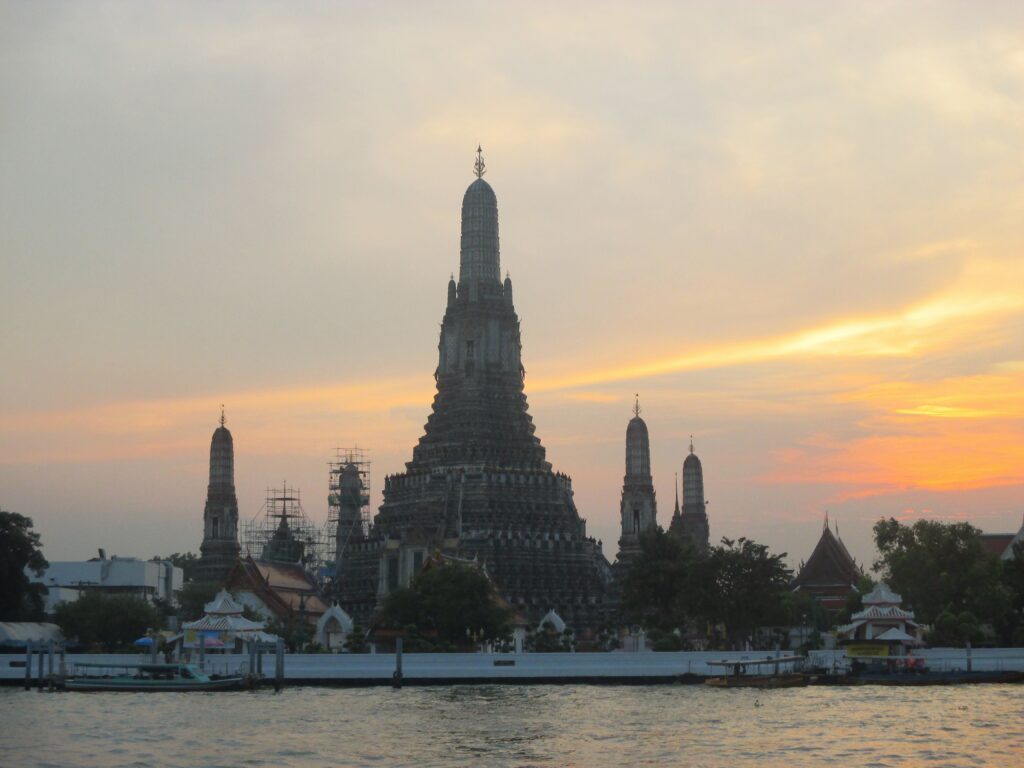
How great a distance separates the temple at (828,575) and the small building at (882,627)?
53.0 meters

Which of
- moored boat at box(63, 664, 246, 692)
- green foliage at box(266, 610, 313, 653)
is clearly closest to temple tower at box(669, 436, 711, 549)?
green foliage at box(266, 610, 313, 653)

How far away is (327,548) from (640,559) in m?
56.1

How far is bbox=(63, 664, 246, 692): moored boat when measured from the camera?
7675cm

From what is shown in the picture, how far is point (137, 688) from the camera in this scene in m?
76.9

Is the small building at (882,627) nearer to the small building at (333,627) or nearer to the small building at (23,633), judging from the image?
the small building at (333,627)

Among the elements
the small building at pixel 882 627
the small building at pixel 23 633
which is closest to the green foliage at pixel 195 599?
the small building at pixel 23 633

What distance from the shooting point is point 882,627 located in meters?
84.4

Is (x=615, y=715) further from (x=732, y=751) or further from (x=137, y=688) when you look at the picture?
(x=137, y=688)

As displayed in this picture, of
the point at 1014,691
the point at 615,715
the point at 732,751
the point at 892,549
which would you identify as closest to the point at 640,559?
the point at 892,549

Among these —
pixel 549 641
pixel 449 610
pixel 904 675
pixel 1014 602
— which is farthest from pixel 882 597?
pixel 449 610

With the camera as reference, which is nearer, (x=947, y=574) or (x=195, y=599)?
(x=947, y=574)

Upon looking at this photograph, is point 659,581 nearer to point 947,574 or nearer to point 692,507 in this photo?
point 947,574

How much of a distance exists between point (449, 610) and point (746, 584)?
17.2 m

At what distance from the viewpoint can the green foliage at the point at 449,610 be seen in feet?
295
